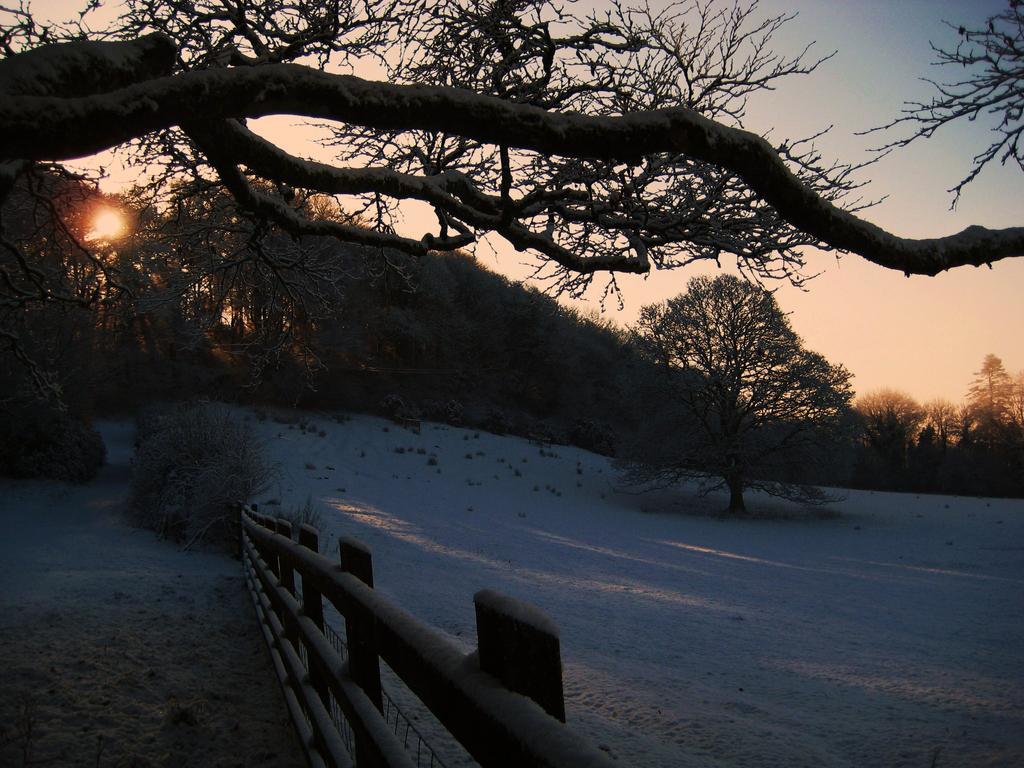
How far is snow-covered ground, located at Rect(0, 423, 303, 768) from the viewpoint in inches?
153

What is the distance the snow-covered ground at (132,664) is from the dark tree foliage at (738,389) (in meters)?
17.3

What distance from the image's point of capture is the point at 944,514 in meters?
22.8

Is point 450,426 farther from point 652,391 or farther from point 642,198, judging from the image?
point 642,198

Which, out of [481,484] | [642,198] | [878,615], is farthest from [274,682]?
[481,484]

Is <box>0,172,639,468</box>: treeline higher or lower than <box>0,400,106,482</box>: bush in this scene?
higher

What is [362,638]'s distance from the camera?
2.06 meters

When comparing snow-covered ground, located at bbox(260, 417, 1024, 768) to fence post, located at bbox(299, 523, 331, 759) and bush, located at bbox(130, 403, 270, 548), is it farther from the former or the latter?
fence post, located at bbox(299, 523, 331, 759)

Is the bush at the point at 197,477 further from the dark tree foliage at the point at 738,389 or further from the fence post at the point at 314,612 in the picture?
the dark tree foliage at the point at 738,389

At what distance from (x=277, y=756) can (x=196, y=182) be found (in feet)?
16.9

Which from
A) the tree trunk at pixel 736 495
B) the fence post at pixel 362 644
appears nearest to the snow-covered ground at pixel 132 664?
the fence post at pixel 362 644

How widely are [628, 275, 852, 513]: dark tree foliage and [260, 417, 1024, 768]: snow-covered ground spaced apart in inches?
75.9

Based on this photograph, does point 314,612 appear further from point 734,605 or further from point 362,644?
point 734,605

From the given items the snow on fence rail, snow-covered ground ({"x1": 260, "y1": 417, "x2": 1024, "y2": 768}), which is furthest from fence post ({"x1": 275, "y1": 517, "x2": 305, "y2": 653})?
snow-covered ground ({"x1": 260, "y1": 417, "x2": 1024, "y2": 768})

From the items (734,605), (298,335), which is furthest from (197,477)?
(734,605)
